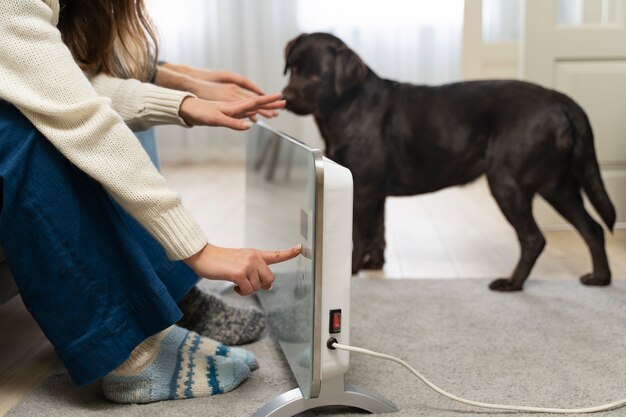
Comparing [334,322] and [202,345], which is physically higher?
[334,322]

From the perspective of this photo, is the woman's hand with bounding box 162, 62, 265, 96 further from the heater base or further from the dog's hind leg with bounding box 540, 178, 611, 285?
the dog's hind leg with bounding box 540, 178, 611, 285

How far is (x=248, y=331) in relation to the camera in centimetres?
131

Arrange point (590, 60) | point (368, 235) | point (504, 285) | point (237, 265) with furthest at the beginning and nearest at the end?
point (590, 60) < point (368, 235) < point (504, 285) < point (237, 265)

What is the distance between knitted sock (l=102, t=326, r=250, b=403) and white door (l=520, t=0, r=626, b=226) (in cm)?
155

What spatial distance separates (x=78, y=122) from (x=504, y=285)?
107 centimetres

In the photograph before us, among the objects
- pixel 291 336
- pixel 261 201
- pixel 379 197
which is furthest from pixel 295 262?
pixel 379 197

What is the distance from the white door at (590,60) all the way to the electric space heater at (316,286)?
132 centimetres

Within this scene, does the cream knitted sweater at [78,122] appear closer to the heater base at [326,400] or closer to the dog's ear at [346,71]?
the heater base at [326,400]

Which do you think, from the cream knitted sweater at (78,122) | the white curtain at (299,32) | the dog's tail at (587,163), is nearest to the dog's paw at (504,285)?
the dog's tail at (587,163)

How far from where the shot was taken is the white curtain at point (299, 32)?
3.62 metres

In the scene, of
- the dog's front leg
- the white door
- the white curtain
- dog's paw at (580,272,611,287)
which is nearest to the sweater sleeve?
the dog's front leg

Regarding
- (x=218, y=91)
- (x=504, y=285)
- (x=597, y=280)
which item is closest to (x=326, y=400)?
(x=218, y=91)

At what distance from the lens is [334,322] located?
0.91 meters

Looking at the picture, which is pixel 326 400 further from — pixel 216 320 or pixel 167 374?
pixel 216 320
